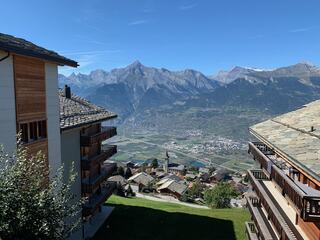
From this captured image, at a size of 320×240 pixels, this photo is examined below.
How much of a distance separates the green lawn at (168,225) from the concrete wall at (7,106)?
1345cm

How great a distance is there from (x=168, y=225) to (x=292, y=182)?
20.0 m

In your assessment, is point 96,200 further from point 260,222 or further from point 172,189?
point 172,189

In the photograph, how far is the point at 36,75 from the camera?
1775 cm

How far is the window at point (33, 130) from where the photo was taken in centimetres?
1697

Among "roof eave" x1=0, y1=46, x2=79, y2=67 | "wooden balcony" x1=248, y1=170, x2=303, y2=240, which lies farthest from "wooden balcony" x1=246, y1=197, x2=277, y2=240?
"roof eave" x1=0, y1=46, x2=79, y2=67

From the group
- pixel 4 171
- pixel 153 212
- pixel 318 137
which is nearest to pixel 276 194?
pixel 318 137

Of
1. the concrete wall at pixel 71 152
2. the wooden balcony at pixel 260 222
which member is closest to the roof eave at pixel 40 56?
the concrete wall at pixel 71 152

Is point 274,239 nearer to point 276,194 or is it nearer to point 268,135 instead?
point 276,194

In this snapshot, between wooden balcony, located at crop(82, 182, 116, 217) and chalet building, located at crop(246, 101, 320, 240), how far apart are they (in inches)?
386

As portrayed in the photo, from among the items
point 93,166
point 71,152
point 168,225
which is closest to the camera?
point 71,152

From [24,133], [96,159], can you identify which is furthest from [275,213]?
[96,159]

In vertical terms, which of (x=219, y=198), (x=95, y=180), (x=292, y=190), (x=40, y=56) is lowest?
(x=219, y=198)

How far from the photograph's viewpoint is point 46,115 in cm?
1897

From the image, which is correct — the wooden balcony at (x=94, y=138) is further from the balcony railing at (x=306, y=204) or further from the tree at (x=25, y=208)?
the balcony railing at (x=306, y=204)
